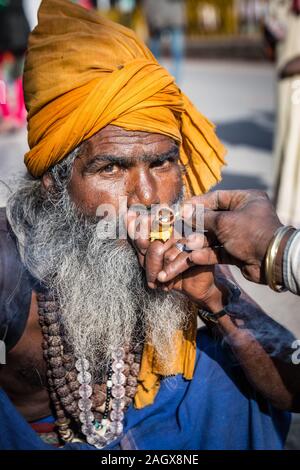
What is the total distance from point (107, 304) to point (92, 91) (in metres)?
0.86

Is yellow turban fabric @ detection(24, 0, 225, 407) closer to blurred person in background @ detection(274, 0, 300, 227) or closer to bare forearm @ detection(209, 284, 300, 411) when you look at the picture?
bare forearm @ detection(209, 284, 300, 411)

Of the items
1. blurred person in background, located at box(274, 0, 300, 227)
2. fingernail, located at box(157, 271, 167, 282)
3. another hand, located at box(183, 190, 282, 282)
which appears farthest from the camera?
blurred person in background, located at box(274, 0, 300, 227)

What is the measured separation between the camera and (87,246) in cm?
280

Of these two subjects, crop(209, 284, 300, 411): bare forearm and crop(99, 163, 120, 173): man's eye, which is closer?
crop(209, 284, 300, 411): bare forearm

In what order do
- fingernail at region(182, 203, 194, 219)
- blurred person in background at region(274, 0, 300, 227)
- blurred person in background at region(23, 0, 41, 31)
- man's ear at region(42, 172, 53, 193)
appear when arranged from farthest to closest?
blurred person in background at region(23, 0, 41, 31) < blurred person in background at region(274, 0, 300, 227) < man's ear at region(42, 172, 53, 193) < fingernail at region(182, 203, 194, 219)

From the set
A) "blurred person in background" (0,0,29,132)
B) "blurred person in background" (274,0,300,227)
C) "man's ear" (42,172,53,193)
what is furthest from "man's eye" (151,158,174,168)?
"blurred person in background" (0,0,29,132)

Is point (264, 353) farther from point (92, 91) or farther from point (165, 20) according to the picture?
point (165, 20)

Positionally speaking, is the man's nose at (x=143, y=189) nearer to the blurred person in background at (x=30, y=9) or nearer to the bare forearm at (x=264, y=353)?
the bare forearm at (x=264, y=353)

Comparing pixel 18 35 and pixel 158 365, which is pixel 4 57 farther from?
pixel 158 365

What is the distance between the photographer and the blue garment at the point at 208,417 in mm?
2818

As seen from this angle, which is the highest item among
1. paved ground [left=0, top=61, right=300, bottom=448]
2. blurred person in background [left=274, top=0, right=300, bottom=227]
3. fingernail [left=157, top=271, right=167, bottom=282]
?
fingernail [left=157, top=271, right=167, bottom=282]

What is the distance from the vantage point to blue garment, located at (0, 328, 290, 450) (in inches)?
111

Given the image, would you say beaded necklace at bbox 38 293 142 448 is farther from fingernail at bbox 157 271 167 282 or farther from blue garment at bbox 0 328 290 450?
fingernail at bbox 157 271 167 282

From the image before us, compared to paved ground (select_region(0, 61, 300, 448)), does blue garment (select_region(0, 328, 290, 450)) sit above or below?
above
